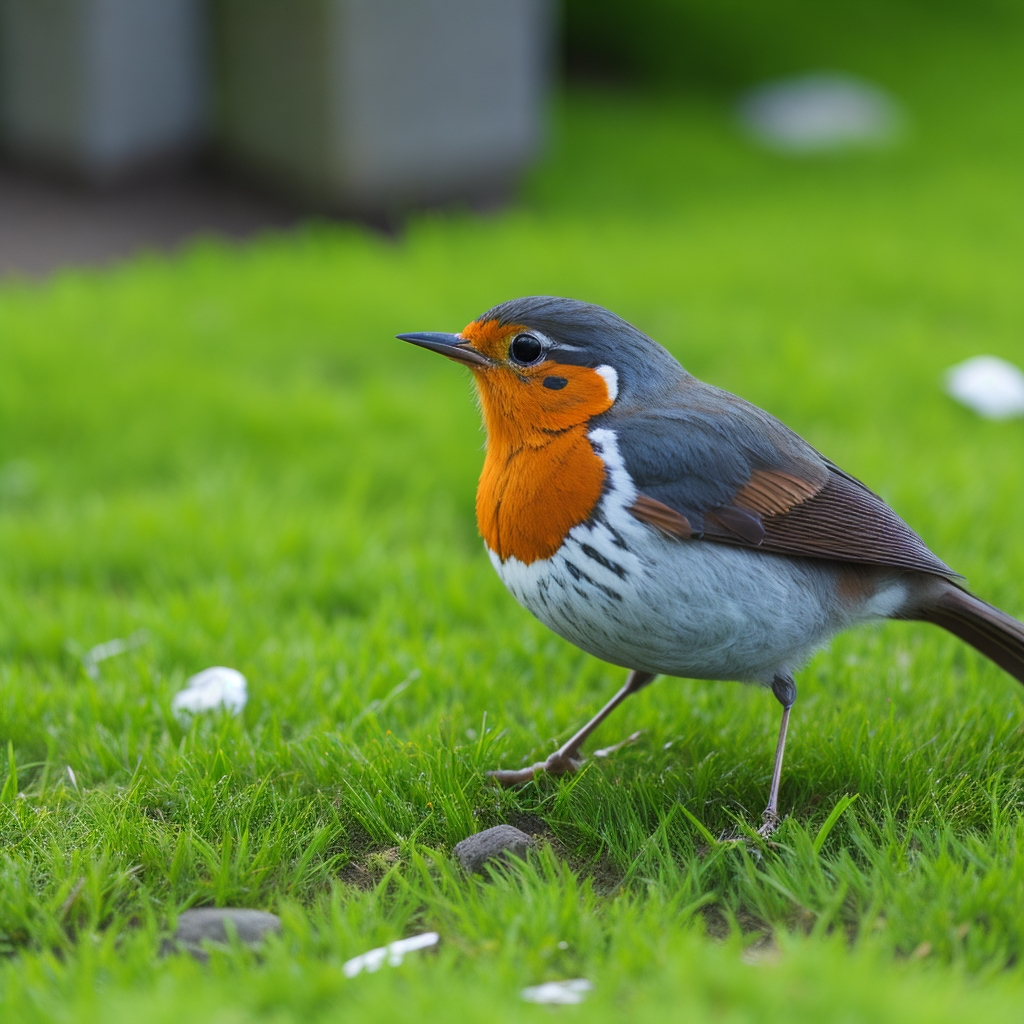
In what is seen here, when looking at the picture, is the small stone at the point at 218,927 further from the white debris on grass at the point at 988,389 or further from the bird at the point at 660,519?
the white debris on grass at the point at 988,389

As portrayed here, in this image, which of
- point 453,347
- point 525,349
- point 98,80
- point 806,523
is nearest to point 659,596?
point 806,523

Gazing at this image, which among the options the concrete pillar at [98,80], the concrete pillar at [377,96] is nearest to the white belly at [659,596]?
the concrete pillar at [377,96]

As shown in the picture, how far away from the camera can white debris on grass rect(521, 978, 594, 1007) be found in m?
2.20

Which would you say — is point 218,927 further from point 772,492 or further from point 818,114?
point 818,114

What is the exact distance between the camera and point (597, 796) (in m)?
3.02

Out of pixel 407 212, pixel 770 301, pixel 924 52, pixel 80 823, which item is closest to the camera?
pixel 80 823

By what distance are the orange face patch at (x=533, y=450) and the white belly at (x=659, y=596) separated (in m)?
0.04

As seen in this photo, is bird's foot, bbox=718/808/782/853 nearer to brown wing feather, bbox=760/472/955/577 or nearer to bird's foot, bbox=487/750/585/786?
bird's foot, bbox=487/750/585/786

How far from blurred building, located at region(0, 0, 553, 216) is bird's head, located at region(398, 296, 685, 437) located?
25.2 ft

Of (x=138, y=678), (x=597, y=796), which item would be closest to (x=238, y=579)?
(x=138, y=678)

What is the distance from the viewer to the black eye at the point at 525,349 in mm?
2998

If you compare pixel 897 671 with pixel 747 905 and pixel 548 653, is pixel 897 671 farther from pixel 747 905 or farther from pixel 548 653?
pixel 747 905

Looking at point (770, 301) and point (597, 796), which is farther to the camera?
point (770, 301)

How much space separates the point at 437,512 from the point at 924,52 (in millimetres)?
15273
